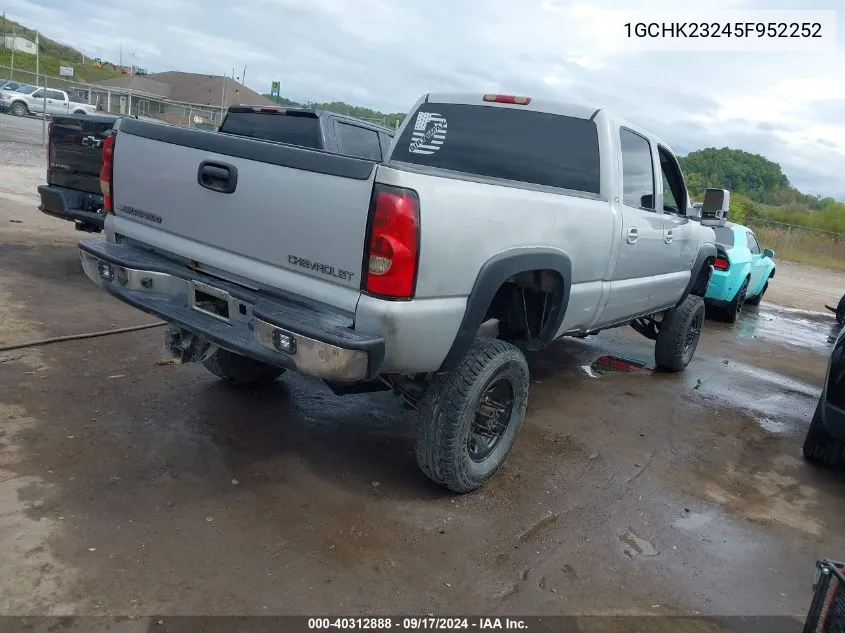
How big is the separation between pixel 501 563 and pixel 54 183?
20.9ft

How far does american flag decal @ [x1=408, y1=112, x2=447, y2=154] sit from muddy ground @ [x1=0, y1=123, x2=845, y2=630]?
1.85 meters

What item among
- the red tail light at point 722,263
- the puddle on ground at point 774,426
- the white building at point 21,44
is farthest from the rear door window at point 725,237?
the white building at point 21,44

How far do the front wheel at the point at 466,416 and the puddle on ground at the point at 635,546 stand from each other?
75 cm

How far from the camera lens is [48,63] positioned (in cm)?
7044

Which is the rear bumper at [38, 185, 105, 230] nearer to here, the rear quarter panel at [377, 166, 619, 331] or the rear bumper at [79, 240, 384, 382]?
the rear bumper at [79, 240, 384, 382]

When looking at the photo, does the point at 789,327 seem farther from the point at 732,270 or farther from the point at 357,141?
the point at 357,141

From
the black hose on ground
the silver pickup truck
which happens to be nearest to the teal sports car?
the silver pickup truck

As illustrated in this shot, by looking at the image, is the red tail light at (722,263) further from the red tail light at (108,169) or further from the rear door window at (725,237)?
the red tail light at (108,169)

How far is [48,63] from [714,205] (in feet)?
263

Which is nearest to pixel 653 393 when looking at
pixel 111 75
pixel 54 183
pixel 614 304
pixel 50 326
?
pixel 614 304

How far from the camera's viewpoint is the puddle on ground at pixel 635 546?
3.37 meters

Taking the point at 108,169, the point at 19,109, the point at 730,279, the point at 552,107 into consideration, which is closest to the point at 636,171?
the point at 552,107

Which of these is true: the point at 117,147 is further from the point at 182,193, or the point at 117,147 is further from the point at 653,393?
the point at 653,393

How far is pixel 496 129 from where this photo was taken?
15.3 feet
